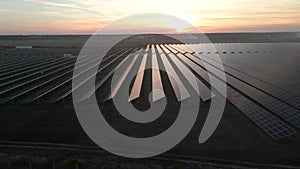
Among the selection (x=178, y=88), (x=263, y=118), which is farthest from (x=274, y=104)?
(x=178, y=88)

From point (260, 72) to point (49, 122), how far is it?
27.9 metres

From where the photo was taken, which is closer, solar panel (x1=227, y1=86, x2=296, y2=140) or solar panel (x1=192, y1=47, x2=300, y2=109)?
solar panel (x1=227, y1=86, x2=296, y2=140)

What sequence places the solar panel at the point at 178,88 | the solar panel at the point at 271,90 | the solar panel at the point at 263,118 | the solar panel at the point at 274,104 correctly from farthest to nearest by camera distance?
the solar panel at the point at 178,88
the solar panel at the point at 271,90
the solar panel at the point at 274,104
the solar panel at the point at 263,118

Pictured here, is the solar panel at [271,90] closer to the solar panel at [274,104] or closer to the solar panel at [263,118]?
the solar panel at [274,104]

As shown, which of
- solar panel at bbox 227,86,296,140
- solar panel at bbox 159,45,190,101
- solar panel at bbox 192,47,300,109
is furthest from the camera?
solar panel at bbox 159,45,190,101

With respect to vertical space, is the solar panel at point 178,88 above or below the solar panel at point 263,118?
above

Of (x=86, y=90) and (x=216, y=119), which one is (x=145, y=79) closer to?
(x=86, y=90)

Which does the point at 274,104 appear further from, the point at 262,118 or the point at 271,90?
the point at 271,90

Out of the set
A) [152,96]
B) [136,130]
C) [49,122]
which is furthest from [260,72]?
[49,122]

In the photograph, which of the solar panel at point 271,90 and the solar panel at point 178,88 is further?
the solar panel at point 178,88

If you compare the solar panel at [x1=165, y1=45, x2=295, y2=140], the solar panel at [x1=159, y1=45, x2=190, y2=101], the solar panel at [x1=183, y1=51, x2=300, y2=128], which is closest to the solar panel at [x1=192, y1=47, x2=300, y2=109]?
the solar panel at [x1=183, y1=51, x2=300, y2=128]

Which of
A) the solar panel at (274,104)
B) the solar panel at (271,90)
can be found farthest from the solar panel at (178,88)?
the solar panel at (271,90)

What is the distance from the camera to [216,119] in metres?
18.2

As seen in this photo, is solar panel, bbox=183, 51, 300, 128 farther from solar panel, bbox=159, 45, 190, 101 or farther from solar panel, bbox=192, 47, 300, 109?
solar panel, bbox=159, 45, 190, 101
